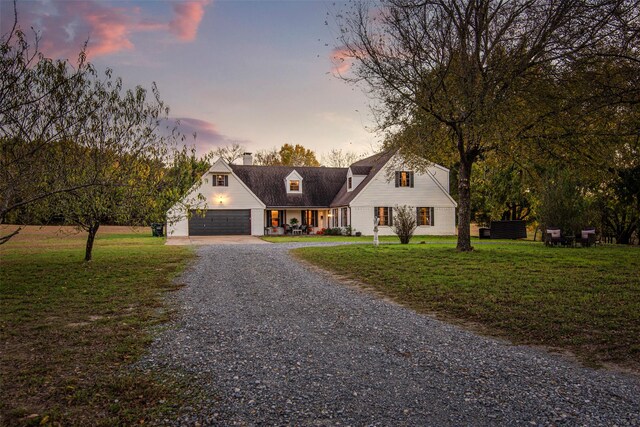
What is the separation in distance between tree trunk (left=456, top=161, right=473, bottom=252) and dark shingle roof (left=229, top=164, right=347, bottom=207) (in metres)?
19.5

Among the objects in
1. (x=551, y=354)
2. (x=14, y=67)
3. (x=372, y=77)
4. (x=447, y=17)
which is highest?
(x=447, y=17)

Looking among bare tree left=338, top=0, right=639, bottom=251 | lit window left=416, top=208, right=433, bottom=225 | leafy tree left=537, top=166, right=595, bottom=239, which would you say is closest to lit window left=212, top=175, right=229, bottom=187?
lit window left=416, top=208, right=433, bottom=225

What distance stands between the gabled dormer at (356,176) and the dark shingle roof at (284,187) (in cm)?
333

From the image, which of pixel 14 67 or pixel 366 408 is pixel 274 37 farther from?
pixel 366 408

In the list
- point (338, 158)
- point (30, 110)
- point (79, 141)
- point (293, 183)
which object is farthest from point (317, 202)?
point (30, 110)

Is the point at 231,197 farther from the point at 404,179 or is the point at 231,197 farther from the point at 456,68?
the point at 456,68

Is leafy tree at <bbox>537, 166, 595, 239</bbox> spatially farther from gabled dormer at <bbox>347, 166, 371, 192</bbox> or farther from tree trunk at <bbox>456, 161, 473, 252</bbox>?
gabled dormer at <bbox>347, 166, 371, 192</bbox>

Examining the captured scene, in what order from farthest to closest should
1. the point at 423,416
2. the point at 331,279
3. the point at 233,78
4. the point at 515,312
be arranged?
the point at 233,78
the point at 331,279
the point at 515,312
the point at 423,416

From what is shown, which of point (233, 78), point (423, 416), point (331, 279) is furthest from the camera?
point (233, 78)

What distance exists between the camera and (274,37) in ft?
48.1

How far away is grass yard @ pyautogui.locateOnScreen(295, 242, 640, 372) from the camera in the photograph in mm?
6020

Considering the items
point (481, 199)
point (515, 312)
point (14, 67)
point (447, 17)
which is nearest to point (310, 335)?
point (515, 312)

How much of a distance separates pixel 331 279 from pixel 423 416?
317 inches

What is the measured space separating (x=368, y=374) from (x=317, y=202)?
1287 inches
